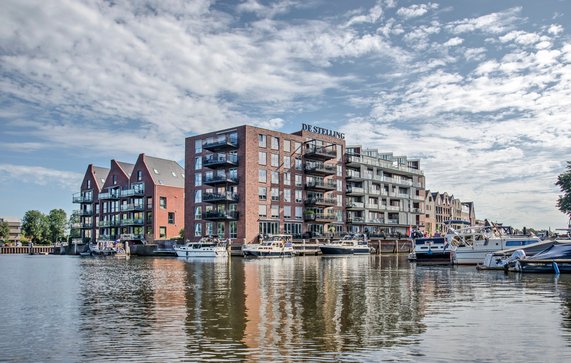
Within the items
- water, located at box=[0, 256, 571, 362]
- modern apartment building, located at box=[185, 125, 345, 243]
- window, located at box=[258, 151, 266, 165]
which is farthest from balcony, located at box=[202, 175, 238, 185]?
water, located at box=[0, 256, 571, 362]

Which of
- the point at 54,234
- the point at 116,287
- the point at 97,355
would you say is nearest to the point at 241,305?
the point at 97,355

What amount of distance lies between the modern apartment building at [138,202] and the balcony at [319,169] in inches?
1114

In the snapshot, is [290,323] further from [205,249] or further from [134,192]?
[134,192]

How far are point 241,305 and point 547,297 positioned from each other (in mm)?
13593

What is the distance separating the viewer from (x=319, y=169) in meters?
95.2

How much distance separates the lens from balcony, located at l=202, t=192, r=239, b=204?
84125mm

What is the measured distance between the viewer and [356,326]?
16.8 meters

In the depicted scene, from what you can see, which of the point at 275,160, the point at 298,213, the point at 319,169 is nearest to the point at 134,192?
the point at 275,160

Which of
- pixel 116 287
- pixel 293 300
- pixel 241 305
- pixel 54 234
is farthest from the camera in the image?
pixel 54 234

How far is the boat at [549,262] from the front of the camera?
125 feet

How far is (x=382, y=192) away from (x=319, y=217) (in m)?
24.9

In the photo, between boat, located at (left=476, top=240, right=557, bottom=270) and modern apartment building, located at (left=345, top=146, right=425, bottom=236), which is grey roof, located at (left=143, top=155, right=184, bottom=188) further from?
boat, located at (left=476, top=240, right=557, bottom=270)

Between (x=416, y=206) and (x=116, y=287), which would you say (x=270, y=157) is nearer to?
(x=416, y=206)

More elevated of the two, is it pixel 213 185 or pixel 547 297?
pixel 213 185
